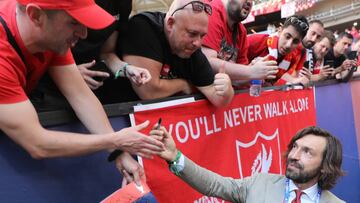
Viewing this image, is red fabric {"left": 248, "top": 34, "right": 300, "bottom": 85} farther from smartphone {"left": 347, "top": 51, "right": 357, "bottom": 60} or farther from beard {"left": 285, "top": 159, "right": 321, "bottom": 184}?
beard {"left": 285, "top": 159, "right": 321, "bottom": 184}

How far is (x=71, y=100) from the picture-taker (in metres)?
1.66

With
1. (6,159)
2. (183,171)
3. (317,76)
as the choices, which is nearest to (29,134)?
(6,159)

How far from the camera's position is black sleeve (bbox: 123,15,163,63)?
2.07 meters

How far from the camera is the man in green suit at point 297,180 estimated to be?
205 centimetres

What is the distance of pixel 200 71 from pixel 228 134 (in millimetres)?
533

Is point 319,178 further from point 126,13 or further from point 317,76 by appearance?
point 317,76

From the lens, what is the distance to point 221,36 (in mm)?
2857

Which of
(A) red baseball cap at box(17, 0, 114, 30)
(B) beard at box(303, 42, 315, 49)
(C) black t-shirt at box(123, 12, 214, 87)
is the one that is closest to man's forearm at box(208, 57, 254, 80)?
(C) black t-shirt at box(123, 12, 214, 87)

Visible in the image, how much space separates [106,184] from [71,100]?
466 mm

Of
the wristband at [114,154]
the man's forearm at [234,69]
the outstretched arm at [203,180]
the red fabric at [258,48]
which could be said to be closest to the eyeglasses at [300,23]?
the red fabric at [258,48]

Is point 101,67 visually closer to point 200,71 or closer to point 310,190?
point 200,71

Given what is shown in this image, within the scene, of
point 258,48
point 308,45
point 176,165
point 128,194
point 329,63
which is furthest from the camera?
point 329,63

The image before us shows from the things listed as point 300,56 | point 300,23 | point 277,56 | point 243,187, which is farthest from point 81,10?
point 300,56

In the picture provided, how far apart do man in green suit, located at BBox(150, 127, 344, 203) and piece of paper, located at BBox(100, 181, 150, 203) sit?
0.47m
